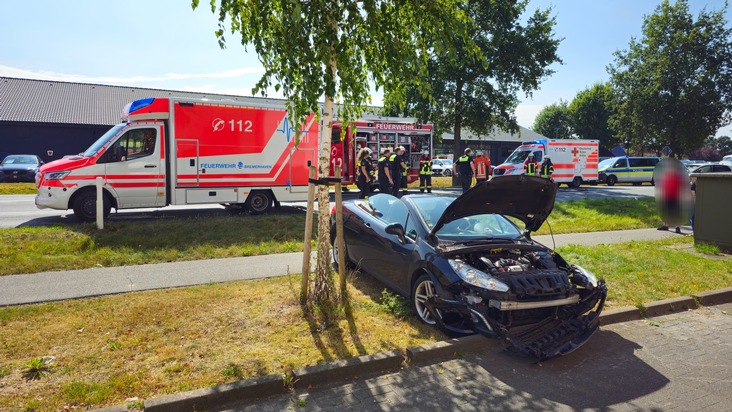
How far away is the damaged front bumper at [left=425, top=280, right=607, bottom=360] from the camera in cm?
436

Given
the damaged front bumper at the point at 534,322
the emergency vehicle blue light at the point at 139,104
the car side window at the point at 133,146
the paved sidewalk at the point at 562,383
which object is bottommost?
the paved sidewalk at the point at 562,383

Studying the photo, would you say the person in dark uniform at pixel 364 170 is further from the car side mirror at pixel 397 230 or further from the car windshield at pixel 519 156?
the car windshield at pixel 519 156

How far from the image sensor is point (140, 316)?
517cm

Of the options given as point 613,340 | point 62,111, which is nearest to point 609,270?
point 613,340

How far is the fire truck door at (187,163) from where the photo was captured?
1154 centimetres

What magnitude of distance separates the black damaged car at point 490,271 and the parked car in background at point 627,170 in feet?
89.1

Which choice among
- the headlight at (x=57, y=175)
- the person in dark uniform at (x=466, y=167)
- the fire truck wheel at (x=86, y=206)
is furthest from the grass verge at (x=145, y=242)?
the person in dark uniform at (x=466, y=167)

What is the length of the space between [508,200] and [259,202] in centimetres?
877

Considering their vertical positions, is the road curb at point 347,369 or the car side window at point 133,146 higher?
the car side window at point 133,146

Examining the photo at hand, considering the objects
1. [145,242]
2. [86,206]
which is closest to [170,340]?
[145,242]

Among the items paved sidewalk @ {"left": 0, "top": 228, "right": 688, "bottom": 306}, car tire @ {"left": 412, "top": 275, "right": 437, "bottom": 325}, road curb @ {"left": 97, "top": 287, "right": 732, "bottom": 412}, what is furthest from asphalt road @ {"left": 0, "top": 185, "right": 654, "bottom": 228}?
road curb @ {"left": 97, "top": 287, "right": 732, "bottom": 412}

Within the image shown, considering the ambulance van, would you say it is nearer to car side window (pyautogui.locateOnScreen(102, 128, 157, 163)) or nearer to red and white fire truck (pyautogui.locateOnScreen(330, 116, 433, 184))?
red and white fire truck (pyautogui.locateOnScreen(330, 116, 433, 184))

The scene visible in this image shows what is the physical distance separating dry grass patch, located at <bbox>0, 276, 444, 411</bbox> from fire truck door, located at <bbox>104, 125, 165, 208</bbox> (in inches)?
232

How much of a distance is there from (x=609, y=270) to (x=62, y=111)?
37.0m
